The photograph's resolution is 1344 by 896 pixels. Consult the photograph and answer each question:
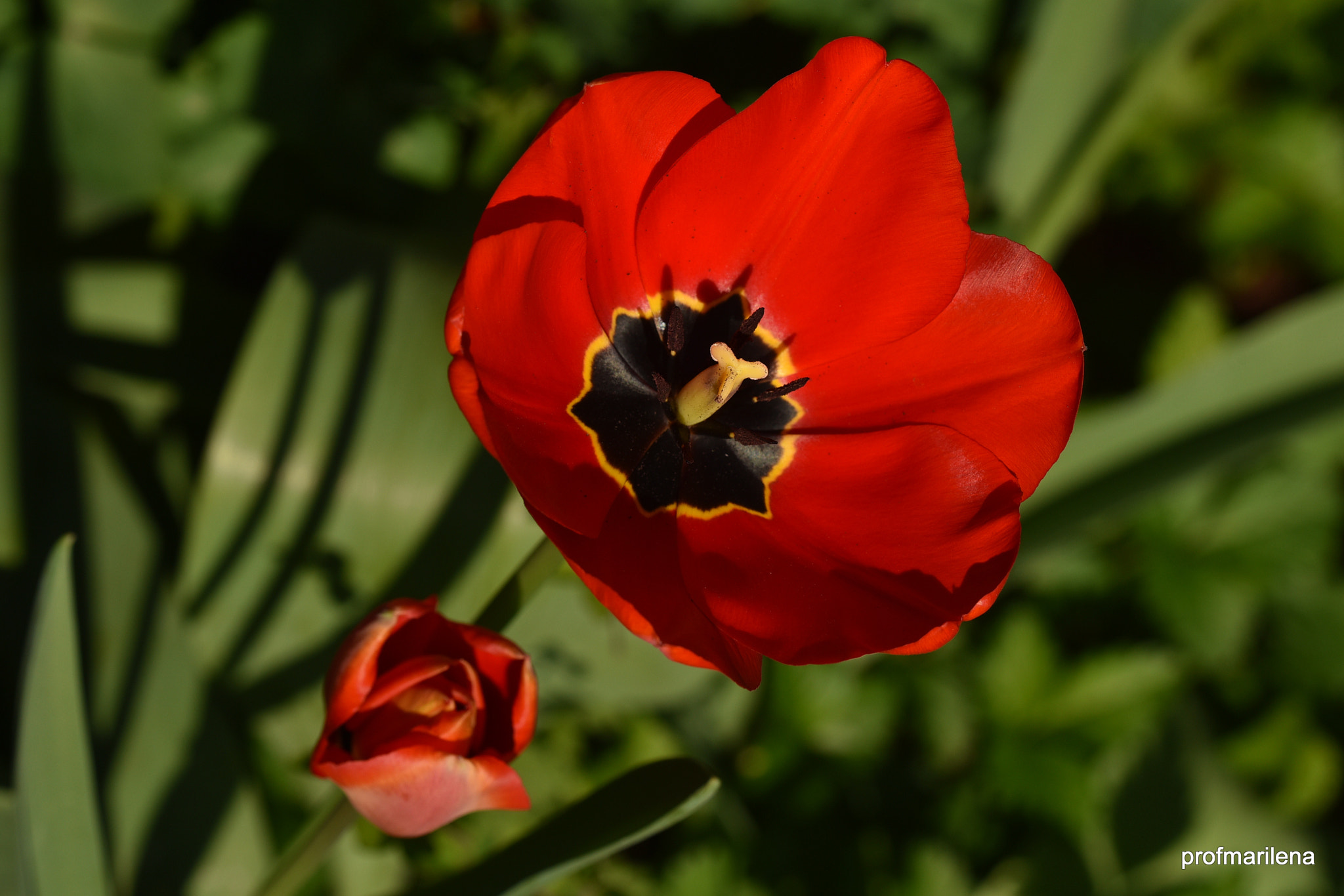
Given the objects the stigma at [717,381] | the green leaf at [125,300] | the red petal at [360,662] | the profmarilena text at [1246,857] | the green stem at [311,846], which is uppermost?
the stigma at [717,381]

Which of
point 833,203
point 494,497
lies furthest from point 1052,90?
point 494,497

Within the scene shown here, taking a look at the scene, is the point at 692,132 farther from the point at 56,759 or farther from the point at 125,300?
the point at 125,300

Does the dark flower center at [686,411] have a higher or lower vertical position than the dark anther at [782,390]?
lower

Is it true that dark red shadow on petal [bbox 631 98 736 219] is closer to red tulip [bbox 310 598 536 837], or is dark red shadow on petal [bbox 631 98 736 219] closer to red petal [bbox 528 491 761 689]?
red petal [bbox 528 491 761 689]

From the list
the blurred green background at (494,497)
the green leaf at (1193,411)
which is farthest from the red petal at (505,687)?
the green leaf at (1193,411)

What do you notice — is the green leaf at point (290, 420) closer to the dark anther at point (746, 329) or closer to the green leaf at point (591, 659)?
the green leaf at point (591, 659)

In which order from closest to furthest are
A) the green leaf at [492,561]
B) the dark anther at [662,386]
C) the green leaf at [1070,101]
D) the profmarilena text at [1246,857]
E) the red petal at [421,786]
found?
the red petal at [421,786]
the dark anther at [662,386]
the green leaf at [492,561]
the green leaf at [1070,101]
the profmarilena text at [1246,857]
